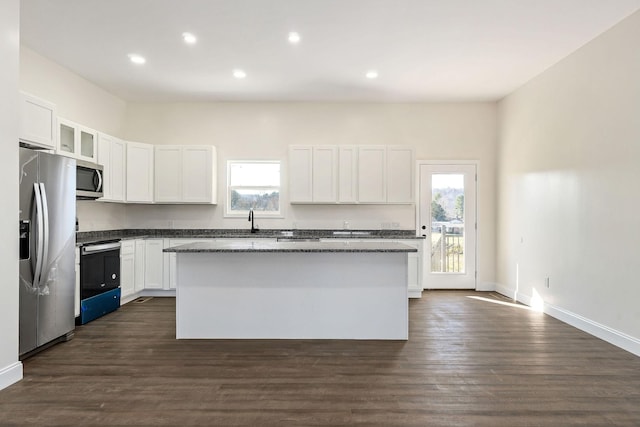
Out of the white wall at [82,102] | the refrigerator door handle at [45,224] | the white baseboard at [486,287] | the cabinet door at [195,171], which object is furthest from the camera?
the white baseboard at [486,287]

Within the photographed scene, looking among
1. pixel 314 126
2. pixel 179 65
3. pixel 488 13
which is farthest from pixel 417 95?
pixel 179 65

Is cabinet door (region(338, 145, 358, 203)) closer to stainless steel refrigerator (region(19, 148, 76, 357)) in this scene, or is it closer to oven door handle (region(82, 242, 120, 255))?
oven door handle (region(82, 242, 120, 255))

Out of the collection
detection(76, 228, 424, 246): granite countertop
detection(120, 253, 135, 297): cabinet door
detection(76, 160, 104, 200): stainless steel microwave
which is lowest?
detection(120, 253, 135, 297): cabinet door

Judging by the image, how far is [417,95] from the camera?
5738mm

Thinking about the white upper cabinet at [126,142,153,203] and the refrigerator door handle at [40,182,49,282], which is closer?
the refrigerator door handle at [40,182,49,282]

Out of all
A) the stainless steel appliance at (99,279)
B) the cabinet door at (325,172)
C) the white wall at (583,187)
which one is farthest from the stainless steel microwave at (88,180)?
the white wall at (583,187)

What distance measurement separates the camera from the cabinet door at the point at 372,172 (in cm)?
571

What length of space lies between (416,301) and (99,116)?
17.3ft

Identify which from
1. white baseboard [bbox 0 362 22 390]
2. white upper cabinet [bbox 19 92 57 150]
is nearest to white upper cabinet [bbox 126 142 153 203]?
white upper cabinet [bbox 19 92 57 150]

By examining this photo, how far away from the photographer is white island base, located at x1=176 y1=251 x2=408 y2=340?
366cm

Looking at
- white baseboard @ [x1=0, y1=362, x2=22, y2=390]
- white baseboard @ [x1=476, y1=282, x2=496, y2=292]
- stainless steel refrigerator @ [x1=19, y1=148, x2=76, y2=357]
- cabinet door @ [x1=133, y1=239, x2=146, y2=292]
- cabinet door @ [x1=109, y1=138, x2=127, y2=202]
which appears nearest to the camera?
white baseboard @ [x1=0, y1=362, x2=22, y2=390]

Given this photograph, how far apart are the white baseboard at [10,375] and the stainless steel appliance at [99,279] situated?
1.46 m

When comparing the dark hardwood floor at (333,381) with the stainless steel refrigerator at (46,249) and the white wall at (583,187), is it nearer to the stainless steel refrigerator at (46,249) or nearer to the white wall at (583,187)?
the stainless steel refrigerator at (46,249)

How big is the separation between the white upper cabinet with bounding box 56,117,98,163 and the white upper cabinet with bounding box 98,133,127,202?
0.13 metres
